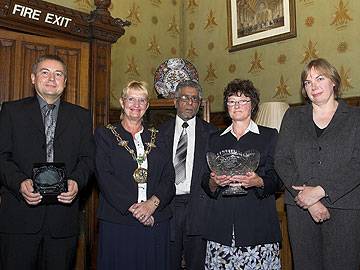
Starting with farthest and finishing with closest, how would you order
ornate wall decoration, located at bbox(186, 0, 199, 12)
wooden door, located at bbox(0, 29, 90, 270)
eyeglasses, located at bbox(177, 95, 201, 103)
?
ornate wall decoration, located at bbox(186, 0, 199, 12)
wooden door, located at bbox(0, 29, 90, 270)
eyeglasses, located at bbox(177, 95, 201, 103)

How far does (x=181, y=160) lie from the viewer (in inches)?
90.8

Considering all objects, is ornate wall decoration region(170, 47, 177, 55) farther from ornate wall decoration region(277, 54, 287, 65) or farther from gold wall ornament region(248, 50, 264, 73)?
ornate wall decoration region(277, 54, 287, 65)

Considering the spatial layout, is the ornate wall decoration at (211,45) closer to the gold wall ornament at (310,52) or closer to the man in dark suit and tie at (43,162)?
the gold wall ornament at (310,52)

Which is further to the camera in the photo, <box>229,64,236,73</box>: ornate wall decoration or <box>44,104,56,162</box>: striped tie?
<box>229,64,236,73</box>: ornate wall decoration

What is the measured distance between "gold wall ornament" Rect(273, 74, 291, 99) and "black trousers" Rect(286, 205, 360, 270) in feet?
5.56

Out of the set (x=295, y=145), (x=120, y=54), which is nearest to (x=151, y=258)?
(x=295, y=145)

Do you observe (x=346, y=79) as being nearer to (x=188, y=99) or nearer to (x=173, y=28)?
(x=188, y=99)

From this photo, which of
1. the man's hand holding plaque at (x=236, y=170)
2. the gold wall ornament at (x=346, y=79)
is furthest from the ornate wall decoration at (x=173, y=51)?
the man's hand holding plaque at (x=236, y=170)

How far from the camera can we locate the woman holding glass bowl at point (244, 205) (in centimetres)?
188

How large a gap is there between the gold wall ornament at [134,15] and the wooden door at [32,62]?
Result: 975 mm

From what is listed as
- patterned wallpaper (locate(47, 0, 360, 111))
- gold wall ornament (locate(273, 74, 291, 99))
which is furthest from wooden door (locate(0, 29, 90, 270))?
gold wall ornament (locate(273, 74, 291, 99))

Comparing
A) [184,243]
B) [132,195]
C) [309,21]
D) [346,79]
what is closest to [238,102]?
[132,195]

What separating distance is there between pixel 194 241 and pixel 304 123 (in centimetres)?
86

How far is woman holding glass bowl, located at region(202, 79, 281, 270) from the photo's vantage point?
1878 mm
